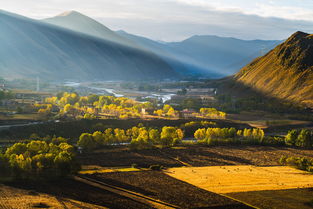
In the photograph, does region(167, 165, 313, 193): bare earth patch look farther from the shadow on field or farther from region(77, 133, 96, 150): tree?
region(77, 133, 96, 150): tree

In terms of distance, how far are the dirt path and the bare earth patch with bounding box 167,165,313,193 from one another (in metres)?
10.9

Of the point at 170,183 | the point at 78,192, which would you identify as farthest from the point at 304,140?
the point at 78,192

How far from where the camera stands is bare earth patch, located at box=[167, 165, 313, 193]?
205ft

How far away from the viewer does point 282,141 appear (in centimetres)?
10306

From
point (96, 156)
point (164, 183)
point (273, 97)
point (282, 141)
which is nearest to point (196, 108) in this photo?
point (273, 97)

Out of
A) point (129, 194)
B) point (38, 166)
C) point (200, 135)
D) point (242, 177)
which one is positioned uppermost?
point (200, 135)

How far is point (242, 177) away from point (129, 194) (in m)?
22.9

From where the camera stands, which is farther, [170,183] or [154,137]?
[154,137]

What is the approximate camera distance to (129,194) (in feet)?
187

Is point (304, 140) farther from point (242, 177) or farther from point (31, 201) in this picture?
point (31, 201)

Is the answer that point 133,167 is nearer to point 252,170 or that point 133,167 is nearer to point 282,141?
point 252,170

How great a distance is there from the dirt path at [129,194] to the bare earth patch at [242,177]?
1092 cm

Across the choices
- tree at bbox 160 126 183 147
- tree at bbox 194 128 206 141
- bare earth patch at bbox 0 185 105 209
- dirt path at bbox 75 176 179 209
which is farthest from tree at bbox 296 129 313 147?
bare earth patch at bbox 0 185 105 209

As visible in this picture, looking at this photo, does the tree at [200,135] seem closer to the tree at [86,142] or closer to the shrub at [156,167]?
the tree at [86,142]
